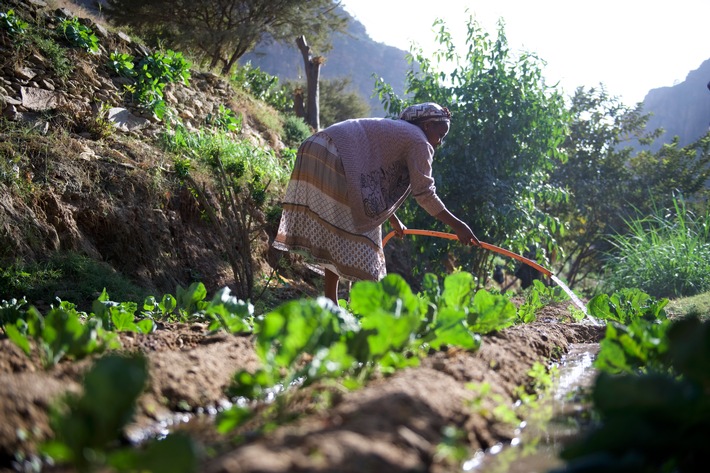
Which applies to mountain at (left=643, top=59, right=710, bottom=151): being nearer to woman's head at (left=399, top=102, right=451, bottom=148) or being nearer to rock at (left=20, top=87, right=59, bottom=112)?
rock at (left=20, top=87, right=59, bottom=112)

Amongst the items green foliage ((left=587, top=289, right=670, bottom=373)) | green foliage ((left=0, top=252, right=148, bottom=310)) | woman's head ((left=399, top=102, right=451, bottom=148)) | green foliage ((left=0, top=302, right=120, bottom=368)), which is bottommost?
green foliage ((left=0, top=252, right=148, bottom=310))

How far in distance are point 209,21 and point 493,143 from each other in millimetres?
7885

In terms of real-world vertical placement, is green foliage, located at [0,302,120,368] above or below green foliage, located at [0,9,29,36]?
below

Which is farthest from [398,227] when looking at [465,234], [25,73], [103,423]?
[25,73]

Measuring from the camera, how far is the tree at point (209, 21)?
1284 cm

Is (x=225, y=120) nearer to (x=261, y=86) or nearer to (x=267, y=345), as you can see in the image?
(x=261, y=86)

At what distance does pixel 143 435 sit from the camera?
1.79 metres

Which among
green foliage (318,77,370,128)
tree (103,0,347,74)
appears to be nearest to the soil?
tree (103,0,347,74)

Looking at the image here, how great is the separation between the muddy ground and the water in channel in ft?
0.15

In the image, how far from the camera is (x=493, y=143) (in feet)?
27.3

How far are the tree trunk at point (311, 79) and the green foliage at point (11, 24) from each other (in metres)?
6.50

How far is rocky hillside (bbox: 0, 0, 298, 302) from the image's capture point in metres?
5.41

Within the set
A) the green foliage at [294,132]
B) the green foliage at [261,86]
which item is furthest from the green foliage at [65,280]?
the green foliage at [261,86]

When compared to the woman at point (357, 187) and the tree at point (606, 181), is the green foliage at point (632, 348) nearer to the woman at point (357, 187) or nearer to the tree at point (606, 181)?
the woman at point (357, 187)
